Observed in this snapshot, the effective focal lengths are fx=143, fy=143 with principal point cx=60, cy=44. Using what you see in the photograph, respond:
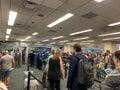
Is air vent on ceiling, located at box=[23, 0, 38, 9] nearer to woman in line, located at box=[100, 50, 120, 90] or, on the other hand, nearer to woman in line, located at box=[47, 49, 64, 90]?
woman in line, located at box=[47, 49, 64, 90]

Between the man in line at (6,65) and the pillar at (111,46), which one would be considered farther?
the pillar at (111,46)

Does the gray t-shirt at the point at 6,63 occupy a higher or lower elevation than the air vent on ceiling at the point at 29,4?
lower

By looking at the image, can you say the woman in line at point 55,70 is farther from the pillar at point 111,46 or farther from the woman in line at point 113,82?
the pillar at point 111,46

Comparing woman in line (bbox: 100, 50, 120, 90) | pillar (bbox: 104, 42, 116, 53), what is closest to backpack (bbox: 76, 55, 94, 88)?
woman in line (bbox: 100, 50, 120, 90)

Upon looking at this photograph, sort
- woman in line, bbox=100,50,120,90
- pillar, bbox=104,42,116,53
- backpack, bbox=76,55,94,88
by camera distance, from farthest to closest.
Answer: pillar, bbox=104,42,116,53 → backpack, bbox=76,55,94,88 → woman in line, bbox=100,50,120,90

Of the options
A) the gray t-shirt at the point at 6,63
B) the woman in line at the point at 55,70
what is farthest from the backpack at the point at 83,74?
the gray t-shirt at the point at 6,63

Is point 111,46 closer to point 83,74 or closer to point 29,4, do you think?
point 29,4

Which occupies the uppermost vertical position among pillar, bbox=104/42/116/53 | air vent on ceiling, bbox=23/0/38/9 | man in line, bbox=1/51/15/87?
air vent on ceiling, bbox=23/0/38/9

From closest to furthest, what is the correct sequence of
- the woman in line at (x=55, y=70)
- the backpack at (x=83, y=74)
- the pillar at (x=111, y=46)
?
1. the backpack at (x=83, y=74)
2. the woman in line at (x=55, y=70)
3. the pillar at (x=111, y=46)

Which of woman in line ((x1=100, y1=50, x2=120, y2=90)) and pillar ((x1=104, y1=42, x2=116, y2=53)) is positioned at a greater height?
pillar ((x1=104, y1=42, x2=116, y2=53))

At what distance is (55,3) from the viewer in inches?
196

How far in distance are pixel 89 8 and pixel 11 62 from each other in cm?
363

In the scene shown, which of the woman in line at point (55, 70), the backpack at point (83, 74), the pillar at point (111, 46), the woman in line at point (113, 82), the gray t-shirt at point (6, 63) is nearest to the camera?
the woman in line at point (113, 82)

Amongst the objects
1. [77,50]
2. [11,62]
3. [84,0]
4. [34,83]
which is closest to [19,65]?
[11,62]
